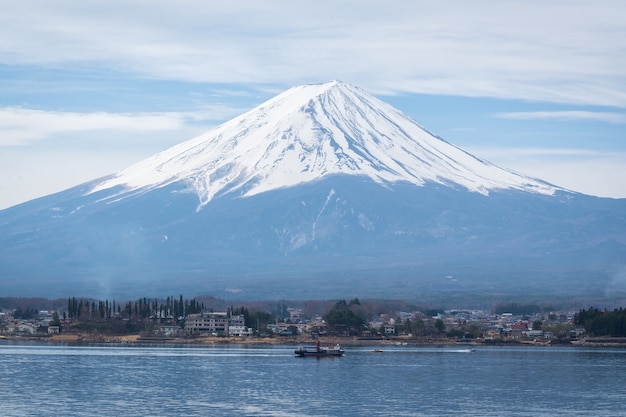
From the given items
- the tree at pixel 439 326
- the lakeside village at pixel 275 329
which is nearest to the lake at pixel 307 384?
the lakeside village at pixel 275 329

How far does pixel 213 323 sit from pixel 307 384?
46.3 metres

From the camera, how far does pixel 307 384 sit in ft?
205

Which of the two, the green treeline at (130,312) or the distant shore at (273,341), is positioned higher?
the green treeline at (130,312)

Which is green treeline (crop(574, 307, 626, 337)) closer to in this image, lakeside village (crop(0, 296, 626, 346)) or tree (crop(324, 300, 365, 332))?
lakeside village (crop(0, 296, 626, 346))

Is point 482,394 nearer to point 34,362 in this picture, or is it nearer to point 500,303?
point 34,362

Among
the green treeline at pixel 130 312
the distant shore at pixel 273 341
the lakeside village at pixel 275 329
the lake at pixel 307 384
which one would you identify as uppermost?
the green treeline at pixel 130 312

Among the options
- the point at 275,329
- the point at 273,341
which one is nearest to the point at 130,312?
the point at 275,329

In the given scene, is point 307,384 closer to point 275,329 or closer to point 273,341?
point 273,341

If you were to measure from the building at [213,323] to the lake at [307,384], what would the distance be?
19013 millimetres

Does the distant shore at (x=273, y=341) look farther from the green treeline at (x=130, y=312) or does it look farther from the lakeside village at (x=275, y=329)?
the green treeline at (x=130, y=312)

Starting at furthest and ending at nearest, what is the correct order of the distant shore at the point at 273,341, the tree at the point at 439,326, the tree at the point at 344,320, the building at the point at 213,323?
the tree at the point at 439,326, the building at the point at 213,323, the tree at the point at 344,320, the distant shore at the point at 273,341

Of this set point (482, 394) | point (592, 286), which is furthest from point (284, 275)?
point (482, 394)

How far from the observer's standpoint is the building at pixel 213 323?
107625 mm

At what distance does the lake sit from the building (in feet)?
62.4
